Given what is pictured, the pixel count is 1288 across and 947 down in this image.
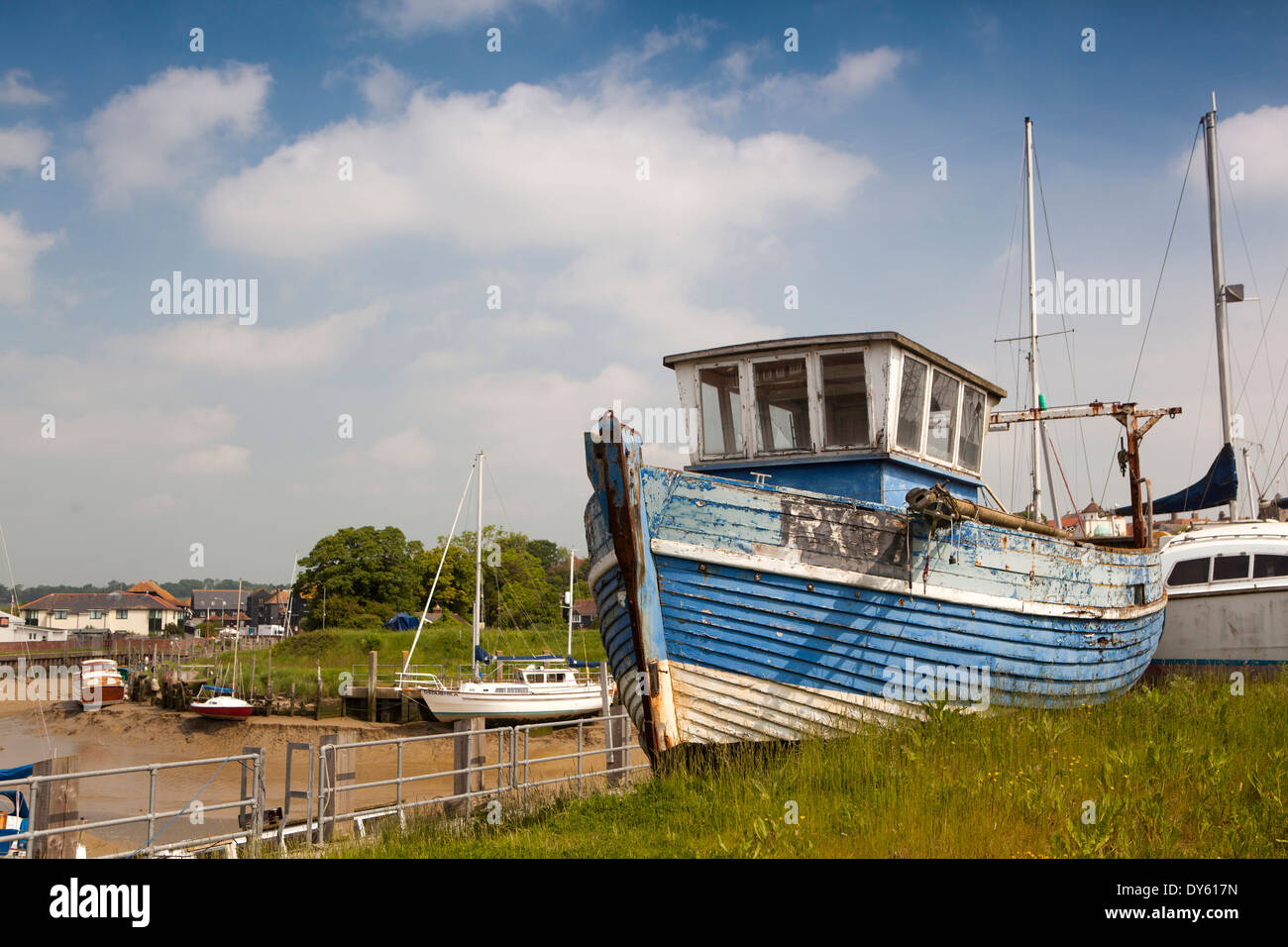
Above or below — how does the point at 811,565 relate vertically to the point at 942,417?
below

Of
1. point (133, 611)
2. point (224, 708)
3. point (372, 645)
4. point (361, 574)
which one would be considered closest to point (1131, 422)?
point (224, 708)

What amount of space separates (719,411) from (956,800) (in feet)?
15.4

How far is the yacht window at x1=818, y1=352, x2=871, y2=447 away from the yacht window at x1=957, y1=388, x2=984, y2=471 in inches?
59.6

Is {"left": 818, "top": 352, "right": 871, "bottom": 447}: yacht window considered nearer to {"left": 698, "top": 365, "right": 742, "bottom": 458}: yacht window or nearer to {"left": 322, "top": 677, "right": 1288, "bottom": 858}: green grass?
{"left": 698, "top": 365, "right": 742, "bottom": 458}: yacht window

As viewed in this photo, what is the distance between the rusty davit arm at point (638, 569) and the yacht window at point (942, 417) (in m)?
3.61

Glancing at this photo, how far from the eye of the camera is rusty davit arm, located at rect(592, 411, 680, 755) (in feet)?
26.5

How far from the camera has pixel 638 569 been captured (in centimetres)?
811

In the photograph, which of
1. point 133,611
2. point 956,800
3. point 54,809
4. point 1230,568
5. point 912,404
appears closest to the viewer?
point 956,800

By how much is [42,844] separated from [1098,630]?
36.5ft

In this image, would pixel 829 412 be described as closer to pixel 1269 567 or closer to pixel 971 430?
pixel 971 430

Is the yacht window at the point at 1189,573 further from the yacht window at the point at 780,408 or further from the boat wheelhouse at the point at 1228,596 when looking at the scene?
the yacht window at the point at 780,408
